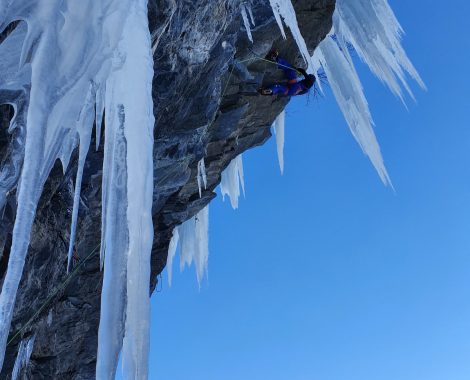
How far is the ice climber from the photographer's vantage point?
7.20m

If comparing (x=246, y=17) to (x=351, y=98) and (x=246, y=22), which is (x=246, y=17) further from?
(x=351, y=98)

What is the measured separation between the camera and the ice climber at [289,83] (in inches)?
283

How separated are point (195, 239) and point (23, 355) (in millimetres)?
4358

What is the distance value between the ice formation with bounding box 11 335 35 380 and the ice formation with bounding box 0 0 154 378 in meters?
2.18

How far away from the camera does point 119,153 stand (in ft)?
11.7

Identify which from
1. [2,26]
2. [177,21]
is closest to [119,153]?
[2,26]

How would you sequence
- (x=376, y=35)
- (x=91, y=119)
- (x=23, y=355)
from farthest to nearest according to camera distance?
(x=376, y=35), (x=23, y=355), (x=91, y=119)

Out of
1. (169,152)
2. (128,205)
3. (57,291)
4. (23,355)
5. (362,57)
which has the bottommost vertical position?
(362,57)

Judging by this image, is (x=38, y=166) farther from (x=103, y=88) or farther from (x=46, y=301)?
(x=46, y=301)

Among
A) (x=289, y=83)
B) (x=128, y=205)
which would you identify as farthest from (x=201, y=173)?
(x=128, y=205)

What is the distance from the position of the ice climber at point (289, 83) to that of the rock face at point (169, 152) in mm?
117

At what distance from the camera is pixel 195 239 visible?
9.77m

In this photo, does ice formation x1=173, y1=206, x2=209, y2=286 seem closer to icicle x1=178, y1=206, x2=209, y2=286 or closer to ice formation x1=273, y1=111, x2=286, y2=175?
icicle x1=178, y1=206, x2=209, y2=286

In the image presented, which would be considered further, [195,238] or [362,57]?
[195,238]
